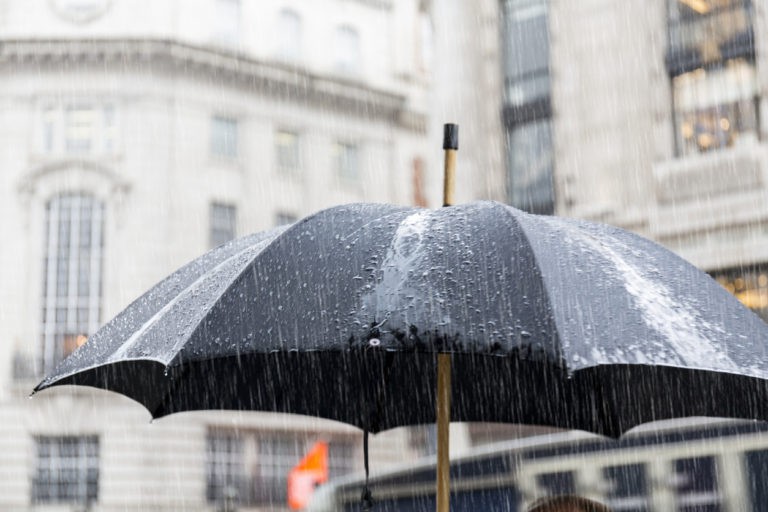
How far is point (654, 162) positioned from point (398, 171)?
28.9 metres

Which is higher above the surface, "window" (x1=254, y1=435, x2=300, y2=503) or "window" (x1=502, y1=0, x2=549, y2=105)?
"window" (x1=502, y1=0, x2=549, y2=105)

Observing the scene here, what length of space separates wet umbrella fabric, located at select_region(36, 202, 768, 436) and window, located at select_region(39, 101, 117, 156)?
38.4m

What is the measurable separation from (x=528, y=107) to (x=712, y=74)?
4.15 metres

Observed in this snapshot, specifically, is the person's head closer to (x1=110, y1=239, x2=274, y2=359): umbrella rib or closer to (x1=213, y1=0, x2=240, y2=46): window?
(x1=110, y1=239, x2=274, y2=359): umbrella rib

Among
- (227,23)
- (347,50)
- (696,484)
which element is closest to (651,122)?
(696,484)

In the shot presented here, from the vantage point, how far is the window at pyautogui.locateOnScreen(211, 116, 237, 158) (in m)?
43.3

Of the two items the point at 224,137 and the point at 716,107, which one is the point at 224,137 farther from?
the point at 716,107

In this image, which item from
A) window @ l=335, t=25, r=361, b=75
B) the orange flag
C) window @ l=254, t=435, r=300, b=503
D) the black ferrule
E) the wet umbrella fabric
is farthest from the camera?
window @ l=335, t=25, r=361, b=75

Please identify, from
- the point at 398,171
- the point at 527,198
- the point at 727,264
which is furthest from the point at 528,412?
the point at 398,171

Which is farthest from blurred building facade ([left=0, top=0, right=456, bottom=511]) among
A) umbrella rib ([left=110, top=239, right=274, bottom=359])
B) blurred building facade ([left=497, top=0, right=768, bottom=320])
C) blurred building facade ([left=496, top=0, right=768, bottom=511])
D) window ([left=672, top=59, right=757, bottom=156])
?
umbrella rib ([left=110, top=239, right=274, bottom=359])

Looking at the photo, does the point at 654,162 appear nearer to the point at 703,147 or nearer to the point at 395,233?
the point at 703,147

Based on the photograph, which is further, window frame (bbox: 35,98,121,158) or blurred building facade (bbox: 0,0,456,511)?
window frame (bbox: 35,98,121,158)

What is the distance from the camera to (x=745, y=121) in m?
17.9

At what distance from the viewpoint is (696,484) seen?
8203mm
